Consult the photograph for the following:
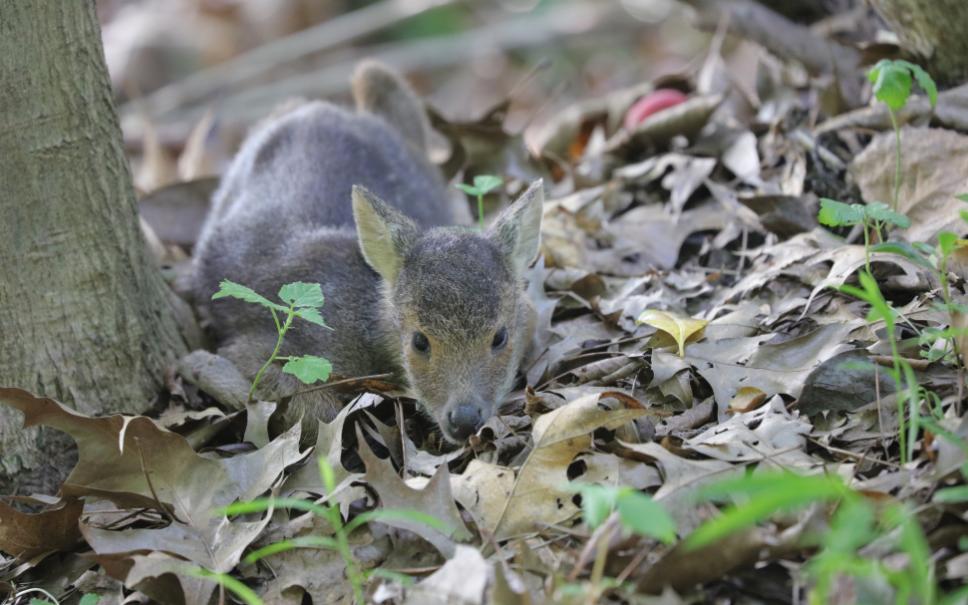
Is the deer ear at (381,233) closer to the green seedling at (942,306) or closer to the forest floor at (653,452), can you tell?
the forest floor at (653,452)

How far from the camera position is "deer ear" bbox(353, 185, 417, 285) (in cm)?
484

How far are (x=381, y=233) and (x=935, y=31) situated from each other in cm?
320

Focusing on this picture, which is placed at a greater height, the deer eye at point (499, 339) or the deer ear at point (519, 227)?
the deer ear at point (519, 227)

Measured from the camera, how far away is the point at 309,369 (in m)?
4.02

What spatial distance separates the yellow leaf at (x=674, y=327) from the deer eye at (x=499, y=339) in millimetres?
659

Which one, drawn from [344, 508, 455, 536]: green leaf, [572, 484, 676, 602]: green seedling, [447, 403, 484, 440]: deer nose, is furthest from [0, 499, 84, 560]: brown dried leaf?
[572, 484, 676, 602]: green seedling

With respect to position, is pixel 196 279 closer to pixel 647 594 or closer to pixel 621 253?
pixel 621 253

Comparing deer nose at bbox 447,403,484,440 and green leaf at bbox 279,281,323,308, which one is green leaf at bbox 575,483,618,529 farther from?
green leaf at bbox 279,281,323,308

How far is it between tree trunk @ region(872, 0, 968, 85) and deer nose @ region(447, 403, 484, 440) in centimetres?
325

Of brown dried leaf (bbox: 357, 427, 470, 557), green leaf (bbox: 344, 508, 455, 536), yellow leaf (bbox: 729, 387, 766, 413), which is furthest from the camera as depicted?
yellow leaf (bbox: 729, 387, 766, 413)

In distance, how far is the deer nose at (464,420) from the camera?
13.9 ft

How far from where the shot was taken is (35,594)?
12.6 ft

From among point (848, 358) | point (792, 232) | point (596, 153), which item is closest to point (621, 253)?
point (792, 232)

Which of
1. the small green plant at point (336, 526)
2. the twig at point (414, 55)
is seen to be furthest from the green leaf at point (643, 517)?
the twig at point (414, 55)
